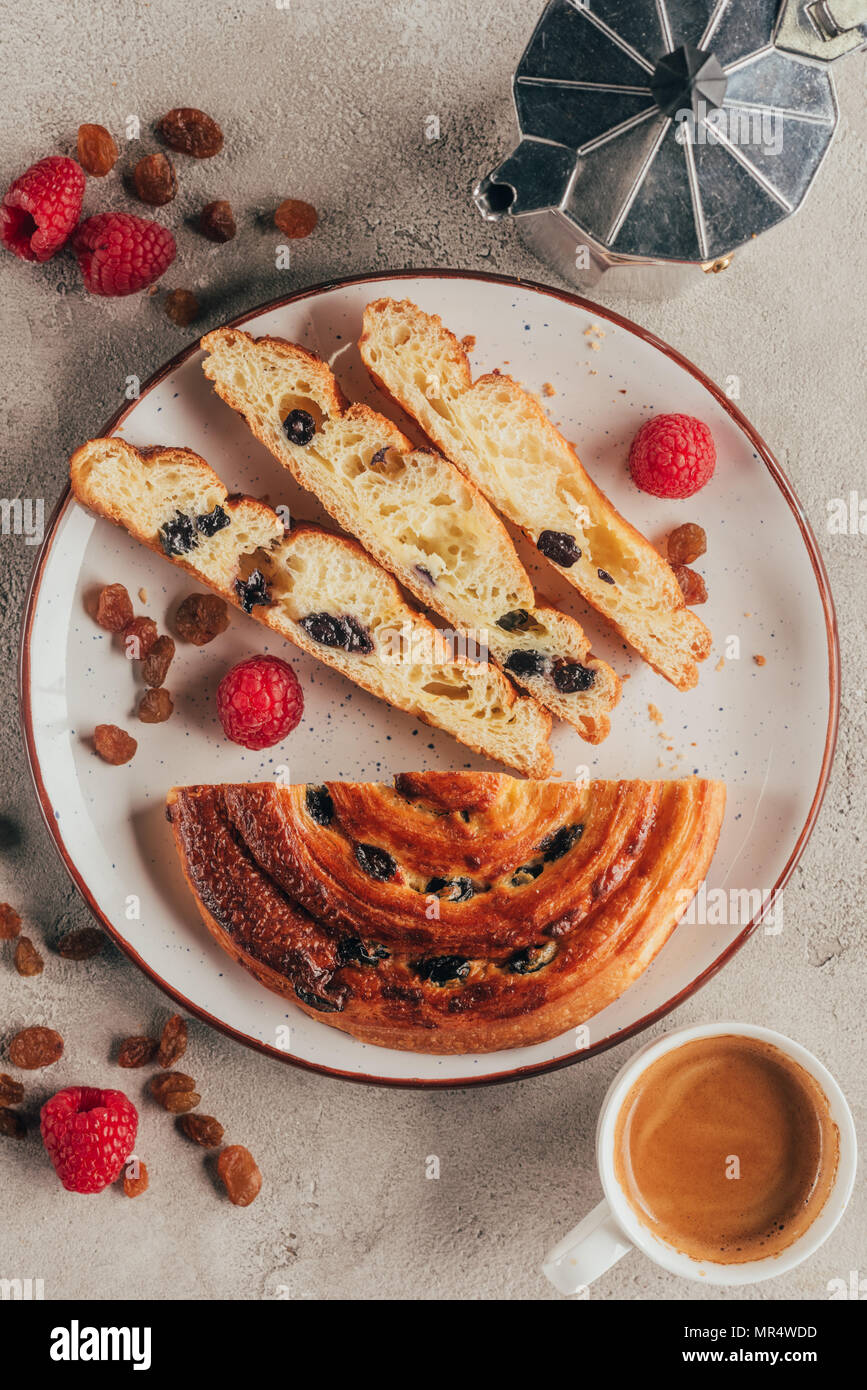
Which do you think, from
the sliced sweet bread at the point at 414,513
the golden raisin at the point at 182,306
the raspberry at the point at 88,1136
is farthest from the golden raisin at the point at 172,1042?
the golden raisin at the point at 182,306

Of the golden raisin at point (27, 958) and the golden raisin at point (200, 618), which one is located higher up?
the golden raisin at point (200, 618)

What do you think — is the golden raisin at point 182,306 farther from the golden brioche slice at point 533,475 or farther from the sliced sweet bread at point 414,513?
the golden brioche slice at point 533,475

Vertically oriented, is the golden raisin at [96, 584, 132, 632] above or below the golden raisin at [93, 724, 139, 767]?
above

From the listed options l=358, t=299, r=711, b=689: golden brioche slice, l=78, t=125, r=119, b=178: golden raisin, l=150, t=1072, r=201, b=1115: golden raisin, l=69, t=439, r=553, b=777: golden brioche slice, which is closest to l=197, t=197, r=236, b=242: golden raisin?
l=78, t=125, r=119, b=178: golden raisin

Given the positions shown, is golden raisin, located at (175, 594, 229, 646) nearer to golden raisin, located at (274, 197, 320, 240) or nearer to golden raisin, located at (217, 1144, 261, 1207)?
golden raisin, located at (274, 197, 320, 240)

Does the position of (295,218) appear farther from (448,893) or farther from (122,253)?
(448,893)

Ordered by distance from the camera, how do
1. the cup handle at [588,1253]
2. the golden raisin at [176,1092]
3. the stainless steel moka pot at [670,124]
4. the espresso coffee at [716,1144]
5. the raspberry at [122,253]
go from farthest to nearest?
1. the golden raisin at [176,1092]
2. the raspberry at [122,253]
3. the espresso coffee at [716,1144]
4. the cup handle at [588,1253]
5. the stainless steel moka pot at [670,124]

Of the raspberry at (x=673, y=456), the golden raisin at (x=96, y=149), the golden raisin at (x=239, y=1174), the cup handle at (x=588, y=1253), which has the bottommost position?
the cup handle at (x=588, y=1253)
